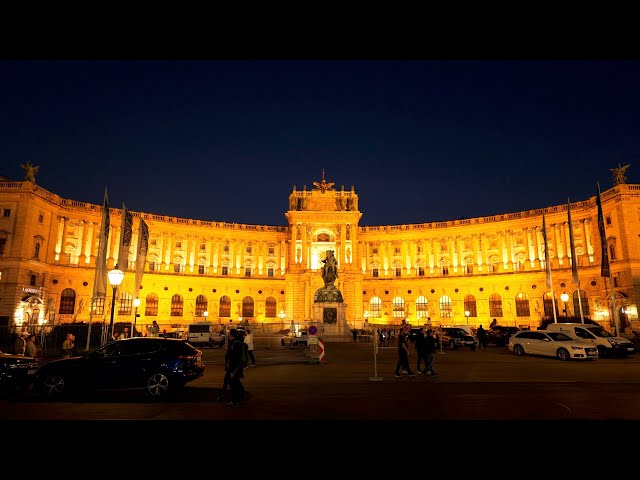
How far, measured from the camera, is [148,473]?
Result: 5.85m

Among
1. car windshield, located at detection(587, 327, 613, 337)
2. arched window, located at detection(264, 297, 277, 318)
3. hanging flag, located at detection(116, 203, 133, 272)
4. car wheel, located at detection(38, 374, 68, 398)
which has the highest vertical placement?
hanging flag, located at detection(116, 203, 133, 272)

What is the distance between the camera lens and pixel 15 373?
1366cm

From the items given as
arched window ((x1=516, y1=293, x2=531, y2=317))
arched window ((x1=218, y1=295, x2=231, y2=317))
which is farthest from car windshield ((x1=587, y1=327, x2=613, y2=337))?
arched window ((x1=218, y1=295, x2=231, y2=317))

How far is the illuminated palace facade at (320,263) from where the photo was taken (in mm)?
55125

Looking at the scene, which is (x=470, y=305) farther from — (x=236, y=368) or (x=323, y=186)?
(x=236, y=368)

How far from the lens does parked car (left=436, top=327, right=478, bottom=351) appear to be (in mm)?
33375

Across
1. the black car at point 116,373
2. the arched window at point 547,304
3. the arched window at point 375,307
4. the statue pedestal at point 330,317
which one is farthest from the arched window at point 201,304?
the black car at point 116,373

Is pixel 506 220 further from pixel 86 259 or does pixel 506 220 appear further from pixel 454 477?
pixel 454 477

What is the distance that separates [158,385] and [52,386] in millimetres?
3119

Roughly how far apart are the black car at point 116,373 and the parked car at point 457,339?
24209 millimetres

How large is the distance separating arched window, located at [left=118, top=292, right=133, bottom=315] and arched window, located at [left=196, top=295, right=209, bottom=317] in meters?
10.4

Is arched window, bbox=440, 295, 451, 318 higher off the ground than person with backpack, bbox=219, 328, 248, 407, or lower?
higher

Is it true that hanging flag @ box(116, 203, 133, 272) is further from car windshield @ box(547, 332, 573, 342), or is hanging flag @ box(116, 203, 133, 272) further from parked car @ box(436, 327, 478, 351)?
car windshield @ box(547, 332, 573, 342)

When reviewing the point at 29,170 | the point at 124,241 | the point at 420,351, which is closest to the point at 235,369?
the point at 420,351
